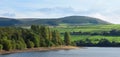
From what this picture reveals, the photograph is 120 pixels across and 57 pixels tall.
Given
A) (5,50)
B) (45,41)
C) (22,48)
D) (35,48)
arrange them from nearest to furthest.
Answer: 1. (5,50)
2. (22,48)
3. (35,48)
4. (45,41)

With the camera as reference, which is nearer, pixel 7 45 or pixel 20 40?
pixel 7 45

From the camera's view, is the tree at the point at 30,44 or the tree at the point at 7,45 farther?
the tree at the point at 30,44

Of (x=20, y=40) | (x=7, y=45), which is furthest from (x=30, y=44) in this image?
(x=7, y=45)

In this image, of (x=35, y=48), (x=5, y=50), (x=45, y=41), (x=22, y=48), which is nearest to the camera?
(x=5, y=50)

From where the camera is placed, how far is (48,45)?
647ft

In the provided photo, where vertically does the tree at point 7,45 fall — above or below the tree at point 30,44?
above

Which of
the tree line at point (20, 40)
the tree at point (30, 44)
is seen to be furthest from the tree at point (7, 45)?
the tree at point (30, 44)

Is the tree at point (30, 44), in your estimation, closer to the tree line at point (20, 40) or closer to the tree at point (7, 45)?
the tree line at point (20, 40)

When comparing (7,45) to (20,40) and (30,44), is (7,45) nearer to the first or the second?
(20,40)

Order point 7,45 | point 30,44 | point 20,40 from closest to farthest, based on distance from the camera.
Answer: point 7,45 < point 20,40 < point 30,44

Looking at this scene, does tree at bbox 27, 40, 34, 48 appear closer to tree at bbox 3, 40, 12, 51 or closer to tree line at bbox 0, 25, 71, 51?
tree line at bbox 0, 25, 71, 51

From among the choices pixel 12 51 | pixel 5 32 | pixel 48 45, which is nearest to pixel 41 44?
pixel 48 45

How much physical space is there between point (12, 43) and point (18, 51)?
13.9ft

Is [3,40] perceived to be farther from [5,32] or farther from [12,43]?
[5,32]
